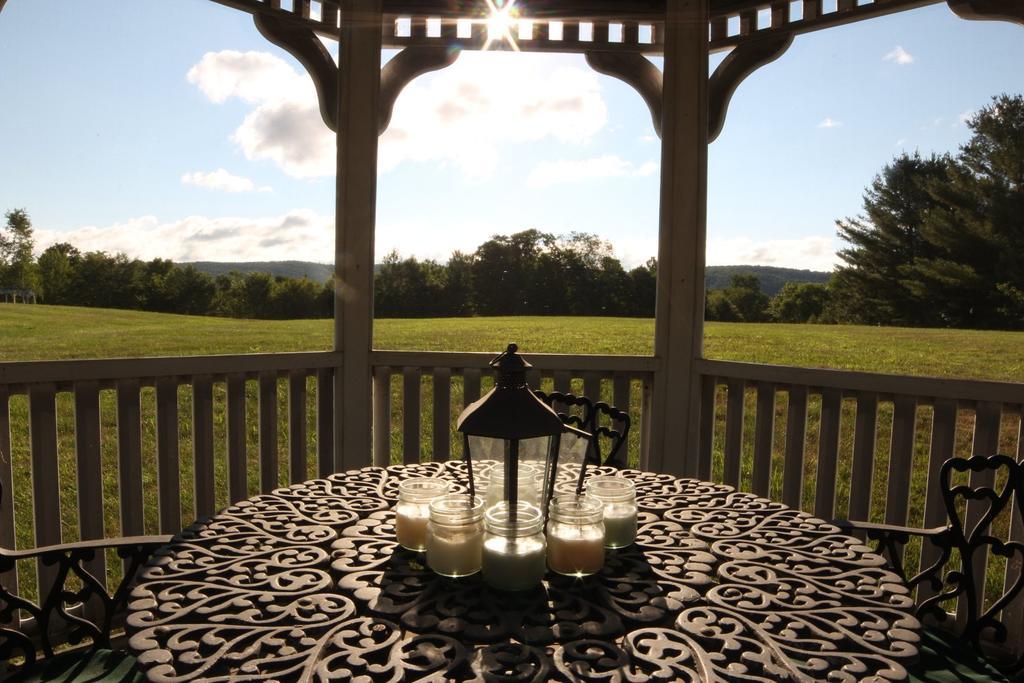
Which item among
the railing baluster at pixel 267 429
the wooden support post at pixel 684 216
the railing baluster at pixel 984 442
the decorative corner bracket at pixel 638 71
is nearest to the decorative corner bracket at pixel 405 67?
the decorative corner bracket at pixel 638 71

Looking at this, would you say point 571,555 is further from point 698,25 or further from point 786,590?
point 698,25

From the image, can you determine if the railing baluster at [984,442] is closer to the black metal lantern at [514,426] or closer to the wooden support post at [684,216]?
the wooden support post at [684,216]

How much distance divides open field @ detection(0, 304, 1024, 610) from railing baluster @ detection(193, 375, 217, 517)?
10.0ft

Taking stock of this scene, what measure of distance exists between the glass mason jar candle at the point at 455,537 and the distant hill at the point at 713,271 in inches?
140

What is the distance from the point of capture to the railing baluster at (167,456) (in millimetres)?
2611

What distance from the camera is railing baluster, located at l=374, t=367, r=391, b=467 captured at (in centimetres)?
318

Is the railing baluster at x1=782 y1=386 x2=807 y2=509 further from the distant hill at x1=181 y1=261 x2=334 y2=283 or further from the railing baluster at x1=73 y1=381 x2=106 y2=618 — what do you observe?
the distant hill at x1=181 y1=261 x2=334 y2=283

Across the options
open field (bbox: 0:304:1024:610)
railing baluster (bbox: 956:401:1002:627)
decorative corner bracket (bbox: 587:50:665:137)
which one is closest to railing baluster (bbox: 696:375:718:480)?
railing baluster (bbox: 956:401:1002:627)

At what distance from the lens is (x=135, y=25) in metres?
7.30

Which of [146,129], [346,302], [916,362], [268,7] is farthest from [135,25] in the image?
[916,362]

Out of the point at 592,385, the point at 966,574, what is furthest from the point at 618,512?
the point at 592,385

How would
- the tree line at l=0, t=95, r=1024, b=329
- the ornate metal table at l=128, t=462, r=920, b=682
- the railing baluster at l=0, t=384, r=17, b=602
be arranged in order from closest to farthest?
the ornate metal table at l=128, t=462, r=920, b=682 → the railing baluster at l=0, t=384, r=17, b=602 → the tree line at l=0, t=95, r=1024, b=329

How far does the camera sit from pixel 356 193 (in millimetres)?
3078

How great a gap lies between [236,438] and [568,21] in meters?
2.54
